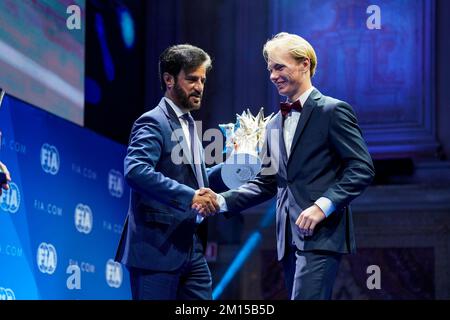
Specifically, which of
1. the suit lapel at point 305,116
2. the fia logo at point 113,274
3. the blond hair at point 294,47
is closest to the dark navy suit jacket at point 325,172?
the suit lapel at point 305,116

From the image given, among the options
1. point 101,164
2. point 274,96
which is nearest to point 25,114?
point 101,164

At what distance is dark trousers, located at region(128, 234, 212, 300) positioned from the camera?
11.1ft

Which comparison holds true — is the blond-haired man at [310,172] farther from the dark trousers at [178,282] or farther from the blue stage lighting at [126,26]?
the blue stage lighting at [126,26]

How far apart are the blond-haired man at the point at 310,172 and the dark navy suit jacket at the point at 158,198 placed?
37 centimetres

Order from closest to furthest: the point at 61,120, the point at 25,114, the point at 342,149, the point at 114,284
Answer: the point at 342,149, the point at 25,114, the point at 61,120, the point at 114,284

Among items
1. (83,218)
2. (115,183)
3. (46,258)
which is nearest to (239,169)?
(46,258)

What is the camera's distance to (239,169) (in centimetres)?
373

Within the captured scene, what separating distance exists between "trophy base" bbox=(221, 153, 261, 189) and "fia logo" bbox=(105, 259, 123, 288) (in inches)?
113

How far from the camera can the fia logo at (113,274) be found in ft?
21.2

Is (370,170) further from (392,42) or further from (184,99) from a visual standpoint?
(392,42)

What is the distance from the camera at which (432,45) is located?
6887mm

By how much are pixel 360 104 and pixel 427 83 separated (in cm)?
53

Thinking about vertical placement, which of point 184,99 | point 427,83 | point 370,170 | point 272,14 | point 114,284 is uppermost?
point 272,14

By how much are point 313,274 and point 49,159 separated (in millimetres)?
3156
